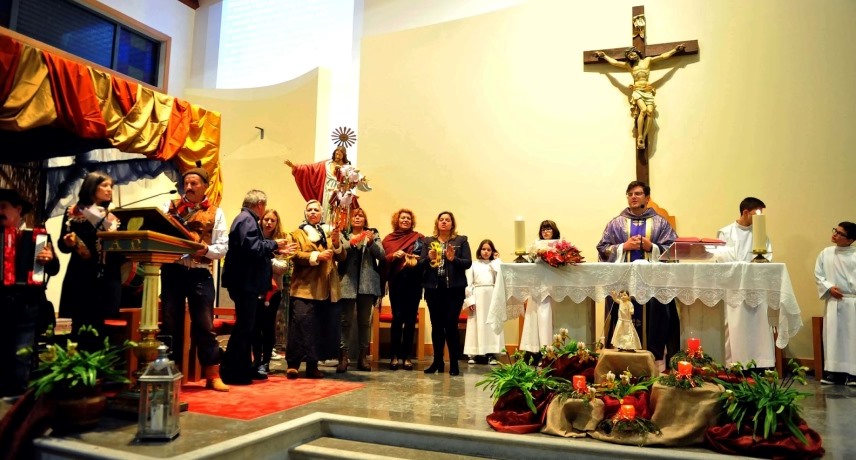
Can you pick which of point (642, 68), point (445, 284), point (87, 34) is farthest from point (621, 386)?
point (87, 34)

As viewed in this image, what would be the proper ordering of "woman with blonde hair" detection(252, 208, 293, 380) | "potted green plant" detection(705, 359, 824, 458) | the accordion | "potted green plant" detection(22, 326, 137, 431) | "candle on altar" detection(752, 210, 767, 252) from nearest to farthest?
"potted green plant" detection(705, 359, 824, 458) < "potted green plant" detection(22, 326, 137, 431) < the accordion < "candle on altar" detection(752, 210, 767, 252) < "woman with blonde hair" detection(252, 208, 293, 380)

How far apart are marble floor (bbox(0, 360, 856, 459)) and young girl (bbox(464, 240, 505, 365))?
110 cm

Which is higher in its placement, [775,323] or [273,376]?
[775,323]

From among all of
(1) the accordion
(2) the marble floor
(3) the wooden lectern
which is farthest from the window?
(2) the marble floor

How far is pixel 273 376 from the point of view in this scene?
5.07 metres

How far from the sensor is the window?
7.59 meters

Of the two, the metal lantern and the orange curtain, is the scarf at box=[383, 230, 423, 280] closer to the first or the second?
the metal lantern

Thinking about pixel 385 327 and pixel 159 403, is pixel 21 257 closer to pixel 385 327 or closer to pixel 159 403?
pixel 159 403

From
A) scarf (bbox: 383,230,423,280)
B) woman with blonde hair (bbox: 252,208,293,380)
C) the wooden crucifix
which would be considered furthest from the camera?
the wooden crucifix

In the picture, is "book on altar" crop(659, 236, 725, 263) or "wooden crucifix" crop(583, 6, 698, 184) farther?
"wooden crucifix" crop(583, 6, 698, 184)

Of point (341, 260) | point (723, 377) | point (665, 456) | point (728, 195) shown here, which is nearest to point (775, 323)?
point (723, 377)

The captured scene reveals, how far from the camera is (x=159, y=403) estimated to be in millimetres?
2984

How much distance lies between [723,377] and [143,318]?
3.34 meters

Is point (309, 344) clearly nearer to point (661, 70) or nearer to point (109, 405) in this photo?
point (109, 405)
